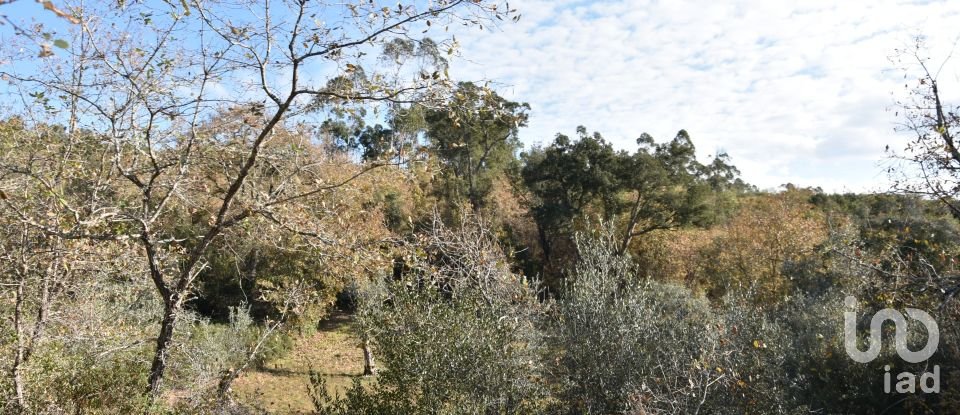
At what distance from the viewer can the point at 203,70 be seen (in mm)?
5207

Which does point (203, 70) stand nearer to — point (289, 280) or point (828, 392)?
point (828, 392)

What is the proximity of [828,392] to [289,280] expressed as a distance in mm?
15382

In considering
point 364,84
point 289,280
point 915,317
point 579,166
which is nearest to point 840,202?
point 579,166

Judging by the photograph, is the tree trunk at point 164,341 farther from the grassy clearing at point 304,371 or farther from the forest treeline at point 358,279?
the grassy clearing at point 304,371
